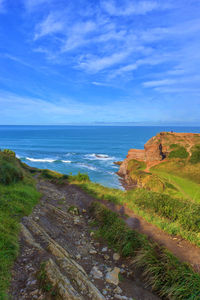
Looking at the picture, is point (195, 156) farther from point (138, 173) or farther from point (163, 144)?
point (138, 173)

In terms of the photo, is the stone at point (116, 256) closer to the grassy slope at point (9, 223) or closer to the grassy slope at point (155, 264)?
the grassy slope at point (155, 264)

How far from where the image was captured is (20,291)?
439 cm

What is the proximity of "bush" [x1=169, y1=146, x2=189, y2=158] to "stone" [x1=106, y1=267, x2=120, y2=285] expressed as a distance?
3590 centimetres

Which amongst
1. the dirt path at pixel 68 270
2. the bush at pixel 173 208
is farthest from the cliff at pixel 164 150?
the dirt path at pixel 68 270

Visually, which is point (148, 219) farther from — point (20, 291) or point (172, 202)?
point (20, 291)

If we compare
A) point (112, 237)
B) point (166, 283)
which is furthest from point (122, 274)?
point (112, 237)

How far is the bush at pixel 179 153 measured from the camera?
37.3 meters

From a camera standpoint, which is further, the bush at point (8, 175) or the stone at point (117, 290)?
the bush at point (8, 175)

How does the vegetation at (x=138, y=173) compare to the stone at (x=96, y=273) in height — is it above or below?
below

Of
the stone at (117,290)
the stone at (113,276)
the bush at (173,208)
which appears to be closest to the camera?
the stone at (117,290)

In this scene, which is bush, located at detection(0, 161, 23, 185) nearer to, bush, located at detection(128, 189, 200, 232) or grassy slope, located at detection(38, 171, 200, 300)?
grassy slope, located at detection(38, 171, 200, 300)

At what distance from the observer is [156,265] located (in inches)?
228

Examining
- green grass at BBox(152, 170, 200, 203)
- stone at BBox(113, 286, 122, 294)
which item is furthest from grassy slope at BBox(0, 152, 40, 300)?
green grass at BBox(152, 170, 200, 203)

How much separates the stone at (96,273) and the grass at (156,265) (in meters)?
1.34
